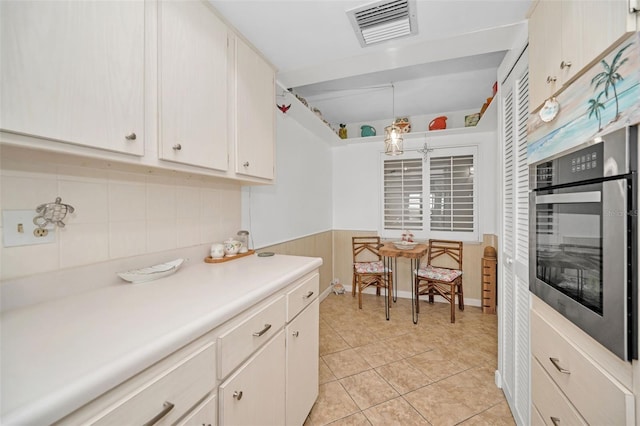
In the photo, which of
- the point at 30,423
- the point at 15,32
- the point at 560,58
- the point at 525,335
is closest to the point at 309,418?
the point at 525,335

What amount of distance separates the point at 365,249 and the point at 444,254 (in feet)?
3.65

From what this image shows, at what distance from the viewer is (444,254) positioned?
362 cm

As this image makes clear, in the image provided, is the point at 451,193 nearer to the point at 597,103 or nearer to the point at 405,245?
the point at 405,245

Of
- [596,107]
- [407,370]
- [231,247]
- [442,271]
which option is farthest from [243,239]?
[442,271]

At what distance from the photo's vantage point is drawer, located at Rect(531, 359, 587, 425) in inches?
36.0

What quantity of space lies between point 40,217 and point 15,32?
0.58m

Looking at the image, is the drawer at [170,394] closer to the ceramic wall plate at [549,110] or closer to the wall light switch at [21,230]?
the wall light switch at [21,230]

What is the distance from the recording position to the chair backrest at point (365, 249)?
3863 millimetres

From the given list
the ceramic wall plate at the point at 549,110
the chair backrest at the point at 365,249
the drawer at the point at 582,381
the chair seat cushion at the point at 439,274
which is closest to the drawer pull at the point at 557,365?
the drawer at the point at 582,381

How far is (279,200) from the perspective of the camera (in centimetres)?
269

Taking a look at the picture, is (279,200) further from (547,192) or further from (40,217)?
(547,192)

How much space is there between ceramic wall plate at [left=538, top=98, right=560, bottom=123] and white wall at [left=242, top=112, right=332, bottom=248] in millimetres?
1844

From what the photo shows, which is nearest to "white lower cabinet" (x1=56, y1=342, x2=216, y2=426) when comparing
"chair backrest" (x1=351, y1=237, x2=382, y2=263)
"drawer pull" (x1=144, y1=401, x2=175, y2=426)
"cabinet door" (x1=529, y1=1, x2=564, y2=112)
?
"drawer pull" (x1=144, y1=401, x2=175, y2=426)

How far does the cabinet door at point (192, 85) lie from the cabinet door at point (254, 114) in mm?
123
